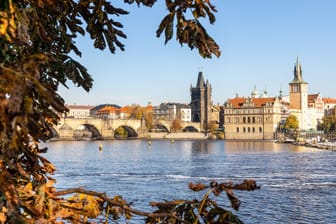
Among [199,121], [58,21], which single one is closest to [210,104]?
[199,121]

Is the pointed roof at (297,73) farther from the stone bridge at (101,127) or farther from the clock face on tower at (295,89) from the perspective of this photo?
the stone bridge at (101,127)

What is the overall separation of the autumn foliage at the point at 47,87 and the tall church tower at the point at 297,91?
424 ft

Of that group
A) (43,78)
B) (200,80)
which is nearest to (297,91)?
(200,80)

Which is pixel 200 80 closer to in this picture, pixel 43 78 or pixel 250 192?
pixel 250 192

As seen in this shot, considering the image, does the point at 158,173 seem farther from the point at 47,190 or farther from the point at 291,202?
the point at 47,190

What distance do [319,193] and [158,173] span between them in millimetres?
13265

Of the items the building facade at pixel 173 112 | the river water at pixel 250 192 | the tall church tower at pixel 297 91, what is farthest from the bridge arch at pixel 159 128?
the river water at pixel 250 192

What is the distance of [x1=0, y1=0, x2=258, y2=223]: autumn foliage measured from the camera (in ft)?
7.64

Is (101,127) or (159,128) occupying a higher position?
(159,128)

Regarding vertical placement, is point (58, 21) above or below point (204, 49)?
above

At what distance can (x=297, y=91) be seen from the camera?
130 metres

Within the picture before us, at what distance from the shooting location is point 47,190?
3061mm

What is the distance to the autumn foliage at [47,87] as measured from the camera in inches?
91.7

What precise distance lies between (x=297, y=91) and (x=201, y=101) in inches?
1103
